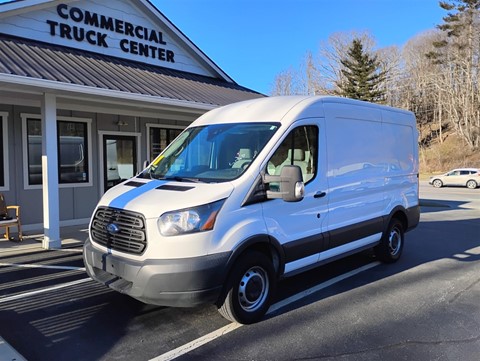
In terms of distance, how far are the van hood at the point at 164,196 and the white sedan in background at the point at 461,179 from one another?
29.0m

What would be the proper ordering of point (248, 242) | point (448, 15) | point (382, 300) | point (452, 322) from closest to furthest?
point (248, 242) → point (452, 322) → point (382, 300) → point (448, 15)

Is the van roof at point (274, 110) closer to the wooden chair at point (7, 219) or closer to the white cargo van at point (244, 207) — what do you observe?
the white cargo van at point (244, 207)

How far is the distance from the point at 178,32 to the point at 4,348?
32.4ft

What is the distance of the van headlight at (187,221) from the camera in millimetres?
3627

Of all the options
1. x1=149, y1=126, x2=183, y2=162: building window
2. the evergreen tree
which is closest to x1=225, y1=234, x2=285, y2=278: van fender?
x1=149, y1=126, x2=183, y2=162: building window

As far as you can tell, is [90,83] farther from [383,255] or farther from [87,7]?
[383,255]

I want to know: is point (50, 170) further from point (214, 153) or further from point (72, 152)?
point (214, 153)

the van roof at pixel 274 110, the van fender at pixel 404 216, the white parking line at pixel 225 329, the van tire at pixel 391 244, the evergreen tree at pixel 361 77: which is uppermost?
the evergreen tree at pixel 361 77

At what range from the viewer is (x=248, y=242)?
3914 mm

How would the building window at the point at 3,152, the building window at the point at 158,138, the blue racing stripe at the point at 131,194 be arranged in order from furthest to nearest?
the building window at the point at 158,138 < the building window at the point at 3,152 < the blue racing stripe at the point at 131,194

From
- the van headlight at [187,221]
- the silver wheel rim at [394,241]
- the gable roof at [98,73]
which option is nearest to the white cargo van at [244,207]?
the van headlight at [187,221]

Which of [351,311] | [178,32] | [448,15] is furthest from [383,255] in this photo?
[448,15]

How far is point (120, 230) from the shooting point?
393 cm

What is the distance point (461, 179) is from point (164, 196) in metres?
29.6
